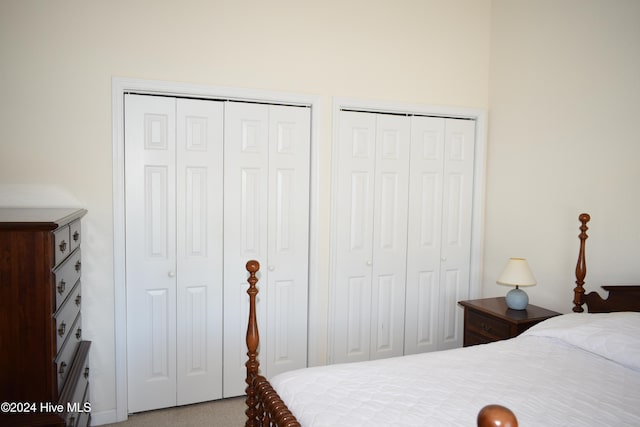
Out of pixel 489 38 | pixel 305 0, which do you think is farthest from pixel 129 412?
pixel 489 38

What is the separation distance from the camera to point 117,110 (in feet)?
8.89

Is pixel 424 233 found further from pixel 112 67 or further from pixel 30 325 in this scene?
pixel 30 325

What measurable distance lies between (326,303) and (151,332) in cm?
120

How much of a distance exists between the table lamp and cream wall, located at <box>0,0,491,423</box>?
4.05 ft

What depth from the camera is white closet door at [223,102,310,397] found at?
3.03m

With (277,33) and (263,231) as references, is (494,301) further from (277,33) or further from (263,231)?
(277,33)

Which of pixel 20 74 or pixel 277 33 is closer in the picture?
pixel 20 74

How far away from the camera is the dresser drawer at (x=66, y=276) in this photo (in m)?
1.83

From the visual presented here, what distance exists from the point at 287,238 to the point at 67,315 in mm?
1473

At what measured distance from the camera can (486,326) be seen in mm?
3008

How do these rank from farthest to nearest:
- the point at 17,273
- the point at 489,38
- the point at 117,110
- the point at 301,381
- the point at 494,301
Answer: the point at 489,38, the point at 494,301, the point at 117,110, the point at 301,381, the point at 17,273

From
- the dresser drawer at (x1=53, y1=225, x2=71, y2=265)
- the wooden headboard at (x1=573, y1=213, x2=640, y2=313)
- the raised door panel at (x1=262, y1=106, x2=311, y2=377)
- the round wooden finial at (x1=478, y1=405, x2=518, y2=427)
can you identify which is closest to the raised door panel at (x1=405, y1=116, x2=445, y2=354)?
the raised door panel at (x1=262, y1=106, x2=311, y2=377)

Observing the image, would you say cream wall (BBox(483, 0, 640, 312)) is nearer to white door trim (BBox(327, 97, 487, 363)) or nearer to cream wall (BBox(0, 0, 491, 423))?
white door trim (BBox(327, 97, 487, 363))

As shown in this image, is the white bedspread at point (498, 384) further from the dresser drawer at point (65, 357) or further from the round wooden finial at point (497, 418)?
the dresser drawer at point (65, 357)
